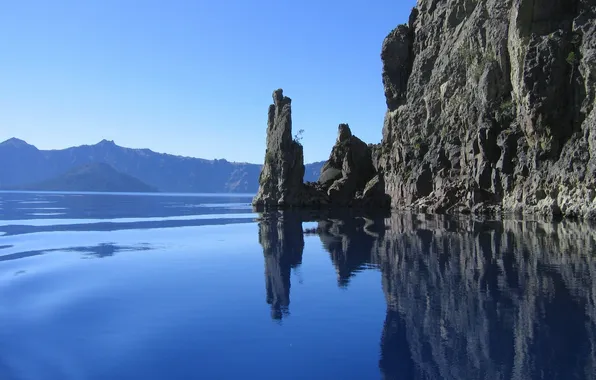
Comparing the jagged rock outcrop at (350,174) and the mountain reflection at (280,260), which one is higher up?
the jagged rock outcrop at (350,174)

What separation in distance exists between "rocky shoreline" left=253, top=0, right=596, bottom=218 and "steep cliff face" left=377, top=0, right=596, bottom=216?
16 centimetres

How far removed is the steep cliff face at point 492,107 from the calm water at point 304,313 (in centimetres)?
2820

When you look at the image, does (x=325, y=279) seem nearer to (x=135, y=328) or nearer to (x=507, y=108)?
(x=135, y=328)

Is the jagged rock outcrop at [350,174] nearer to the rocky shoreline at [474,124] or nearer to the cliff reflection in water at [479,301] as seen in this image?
the rocky shoreline at [474,124]

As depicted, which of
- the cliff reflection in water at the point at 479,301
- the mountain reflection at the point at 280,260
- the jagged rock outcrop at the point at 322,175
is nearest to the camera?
the cliff reflection in water at the point at 479,301

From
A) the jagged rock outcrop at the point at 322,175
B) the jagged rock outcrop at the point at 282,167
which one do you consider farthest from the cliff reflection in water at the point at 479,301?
the jagged rock outcrop at the point at 282,167

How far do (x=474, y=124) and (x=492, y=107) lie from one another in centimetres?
426

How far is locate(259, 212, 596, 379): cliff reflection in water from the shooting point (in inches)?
446

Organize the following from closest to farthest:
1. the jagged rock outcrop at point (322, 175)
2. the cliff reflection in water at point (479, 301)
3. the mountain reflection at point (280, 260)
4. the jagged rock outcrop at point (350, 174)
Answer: the cliff reflection in water at point (479, 301) → the mountain reflection at point (280, 260) → the jagged rock outcrop at point (350, 174) → the jagged rock outcrop at point (322, 175)

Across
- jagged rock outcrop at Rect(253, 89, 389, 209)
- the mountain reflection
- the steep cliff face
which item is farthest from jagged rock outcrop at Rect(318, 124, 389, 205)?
the mountain reflection

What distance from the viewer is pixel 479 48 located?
7900 cm

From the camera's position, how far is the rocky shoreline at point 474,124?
56812 millimetres

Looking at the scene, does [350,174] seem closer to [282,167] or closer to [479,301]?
[282,167]

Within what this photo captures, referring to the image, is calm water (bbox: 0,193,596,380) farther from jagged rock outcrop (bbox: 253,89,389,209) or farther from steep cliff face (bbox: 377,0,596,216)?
Answer: jagged rock outcrop (bbox: 253,89,389,209)
